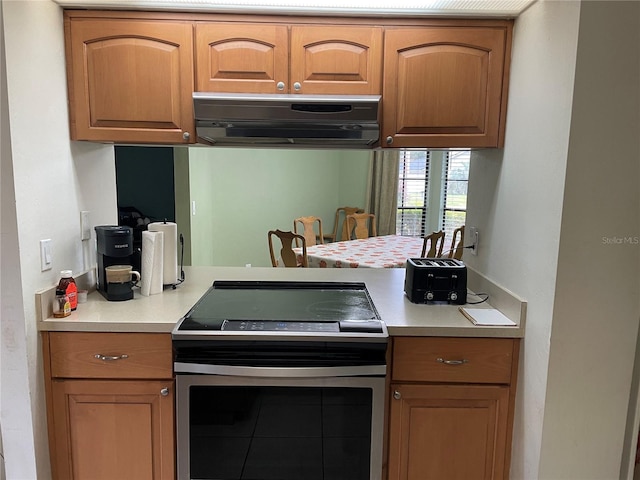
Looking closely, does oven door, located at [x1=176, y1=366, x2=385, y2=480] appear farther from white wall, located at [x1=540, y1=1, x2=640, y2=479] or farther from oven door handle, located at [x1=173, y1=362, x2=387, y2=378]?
white wall, located at [x1=540, y1=1, x2=640, y2=479]

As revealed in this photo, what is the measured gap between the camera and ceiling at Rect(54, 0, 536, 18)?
1.66 metres

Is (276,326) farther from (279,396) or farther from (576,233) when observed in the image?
(576,233)

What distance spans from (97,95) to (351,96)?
1.02 m

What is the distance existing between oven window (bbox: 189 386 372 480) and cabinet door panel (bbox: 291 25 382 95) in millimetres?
1184

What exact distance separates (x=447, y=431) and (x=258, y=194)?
402 cm

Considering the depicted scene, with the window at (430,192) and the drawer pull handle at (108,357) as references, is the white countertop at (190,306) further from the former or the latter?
the window at (430,192)

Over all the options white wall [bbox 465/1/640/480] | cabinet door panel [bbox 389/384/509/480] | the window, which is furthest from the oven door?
the window

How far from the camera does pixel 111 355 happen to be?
1.62 metres

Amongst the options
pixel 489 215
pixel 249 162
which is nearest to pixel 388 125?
pixel 489 215

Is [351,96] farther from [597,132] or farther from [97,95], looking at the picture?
[97,95]

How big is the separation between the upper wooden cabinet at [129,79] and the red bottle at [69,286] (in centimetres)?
56

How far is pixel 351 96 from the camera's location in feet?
5.79

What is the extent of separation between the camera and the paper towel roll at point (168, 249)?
200 centimetres

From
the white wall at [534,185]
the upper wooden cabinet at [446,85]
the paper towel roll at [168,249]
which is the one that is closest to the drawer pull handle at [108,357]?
the paper towel roll at [168,249]
